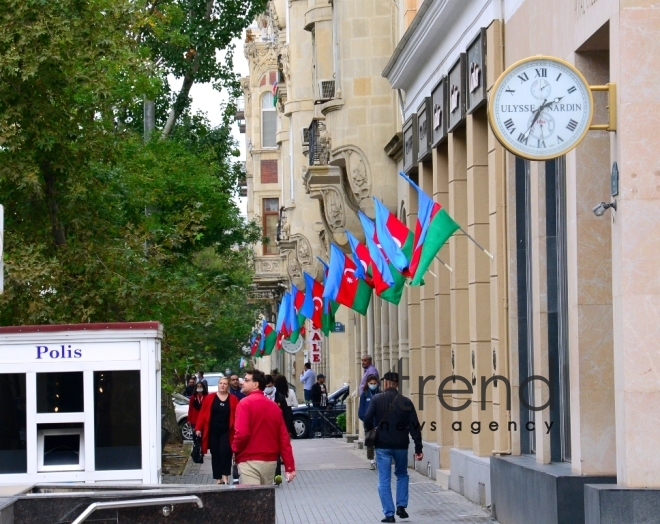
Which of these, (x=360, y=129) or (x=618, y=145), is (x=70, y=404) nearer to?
(x=618, y=145)

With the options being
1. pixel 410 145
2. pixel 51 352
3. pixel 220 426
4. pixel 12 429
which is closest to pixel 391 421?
pixel 220 426

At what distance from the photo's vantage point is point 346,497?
20.4 meters

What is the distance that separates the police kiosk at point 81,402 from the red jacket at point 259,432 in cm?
111

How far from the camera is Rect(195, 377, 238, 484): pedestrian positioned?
62.5 ft

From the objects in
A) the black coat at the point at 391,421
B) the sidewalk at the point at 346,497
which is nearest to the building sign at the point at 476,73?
the black coat at the point at 391,421

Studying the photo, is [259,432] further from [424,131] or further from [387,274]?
[424,131]

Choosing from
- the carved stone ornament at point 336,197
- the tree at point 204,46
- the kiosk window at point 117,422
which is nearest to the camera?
the kiosk window at point 117,422

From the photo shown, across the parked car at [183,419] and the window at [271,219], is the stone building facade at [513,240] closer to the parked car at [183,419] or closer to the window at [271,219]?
the parked car at [183,419]

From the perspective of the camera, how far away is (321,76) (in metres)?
33.3

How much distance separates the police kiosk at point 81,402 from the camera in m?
14.7

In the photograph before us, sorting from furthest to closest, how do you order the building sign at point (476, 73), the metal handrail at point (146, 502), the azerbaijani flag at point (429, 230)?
the building sign at point (476, 73) → the azerbaijani flag at point (429, 230) → the metal handrail at point (146, 502)

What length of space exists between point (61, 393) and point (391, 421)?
3831 mm

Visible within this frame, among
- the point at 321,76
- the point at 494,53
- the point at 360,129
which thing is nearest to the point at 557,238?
the point at 494,53

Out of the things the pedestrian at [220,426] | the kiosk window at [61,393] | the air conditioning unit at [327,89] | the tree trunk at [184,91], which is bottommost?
the pedestrian at [220,426]
